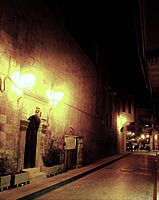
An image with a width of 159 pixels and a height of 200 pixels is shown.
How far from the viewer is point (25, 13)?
10227 millimetres

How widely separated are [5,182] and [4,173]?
53 cm

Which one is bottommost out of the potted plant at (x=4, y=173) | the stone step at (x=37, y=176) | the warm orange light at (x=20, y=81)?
the stone step at (x=37, y=176)

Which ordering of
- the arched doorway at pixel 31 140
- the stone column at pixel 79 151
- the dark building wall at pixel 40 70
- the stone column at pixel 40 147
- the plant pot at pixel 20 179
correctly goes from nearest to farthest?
the plant pot at pixel 20 179, the dark building wall at pixel 40 70, the arched doorway at pixel 31 140, the stone column at pixel 40 147, the stone column at pixel 79 151

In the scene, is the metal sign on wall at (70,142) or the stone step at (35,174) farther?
the metal sign on wall at (70,142)

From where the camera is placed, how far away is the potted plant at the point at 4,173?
8.21 meters

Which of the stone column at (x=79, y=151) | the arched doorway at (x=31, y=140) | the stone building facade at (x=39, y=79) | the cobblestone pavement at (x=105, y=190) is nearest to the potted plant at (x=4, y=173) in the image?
the stone building facade at (x=39, y=79)

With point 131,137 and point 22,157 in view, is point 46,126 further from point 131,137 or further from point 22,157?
point 131,137

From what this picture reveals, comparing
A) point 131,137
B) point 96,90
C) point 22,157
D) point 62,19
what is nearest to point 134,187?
point 22,157

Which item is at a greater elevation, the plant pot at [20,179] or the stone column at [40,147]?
the stone column at [40,147]

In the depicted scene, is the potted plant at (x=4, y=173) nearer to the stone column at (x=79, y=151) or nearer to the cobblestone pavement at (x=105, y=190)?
the cobblestone pavement at (x=105, y=190)

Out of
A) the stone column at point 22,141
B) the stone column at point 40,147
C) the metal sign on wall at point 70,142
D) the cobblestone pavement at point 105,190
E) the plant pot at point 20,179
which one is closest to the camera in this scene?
the cobblestone pavement at point 105,190

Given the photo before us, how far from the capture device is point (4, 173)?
345 inches

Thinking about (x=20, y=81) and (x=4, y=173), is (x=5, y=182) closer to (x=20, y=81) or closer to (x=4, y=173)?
(x=4, y=173)

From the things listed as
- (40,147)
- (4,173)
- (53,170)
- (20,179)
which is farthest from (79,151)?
(4,173)
